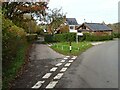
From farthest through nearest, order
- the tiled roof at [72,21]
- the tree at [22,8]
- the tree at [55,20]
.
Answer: the tiled roof at [72,21] → the tree at [55,20] → the tree at [22,8]

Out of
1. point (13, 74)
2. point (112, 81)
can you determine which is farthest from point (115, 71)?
point (13, 74)

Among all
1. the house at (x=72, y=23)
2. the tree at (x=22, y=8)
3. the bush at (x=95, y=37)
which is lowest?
the bush at (x=95, y=37)

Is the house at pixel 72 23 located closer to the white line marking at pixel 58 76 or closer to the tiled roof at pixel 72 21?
the tiled roof at pixel 72 21

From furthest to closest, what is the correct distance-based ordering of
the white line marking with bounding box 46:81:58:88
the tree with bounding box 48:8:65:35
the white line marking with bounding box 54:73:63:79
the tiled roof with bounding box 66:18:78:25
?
the tiled roof with bounding box 66:18:78:25 → the tree with bounding box 48:8:65:35 → the white line marking with bounding box 54:73:63:79 → the white line marking with bounding box 46:81:58:88

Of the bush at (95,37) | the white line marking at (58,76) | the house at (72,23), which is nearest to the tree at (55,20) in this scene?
the bush at (95,37)

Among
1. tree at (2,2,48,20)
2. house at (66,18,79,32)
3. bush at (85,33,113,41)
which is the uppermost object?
tree at (2,2,48,20)

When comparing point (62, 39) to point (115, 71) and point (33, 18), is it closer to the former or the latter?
point (33, 18)

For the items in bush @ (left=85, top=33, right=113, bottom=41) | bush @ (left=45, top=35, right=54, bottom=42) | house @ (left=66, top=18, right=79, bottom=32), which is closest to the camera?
bush @ (left=45, top=35, right=54, bottom=42)

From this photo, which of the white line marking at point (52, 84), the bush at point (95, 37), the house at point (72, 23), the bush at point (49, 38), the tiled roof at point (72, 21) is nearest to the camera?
the white line marking at point (52, 84)

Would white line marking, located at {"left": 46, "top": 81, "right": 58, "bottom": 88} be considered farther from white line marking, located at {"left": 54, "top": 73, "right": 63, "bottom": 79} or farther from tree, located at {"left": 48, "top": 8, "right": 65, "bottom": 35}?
tree, located at {"left": 48, "top": 8, "right": 65, "bottom": 35}

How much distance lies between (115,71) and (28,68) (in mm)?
4767

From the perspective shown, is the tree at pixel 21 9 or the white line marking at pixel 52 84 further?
the tree at pixel 21 9

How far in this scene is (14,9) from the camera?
34156 mm

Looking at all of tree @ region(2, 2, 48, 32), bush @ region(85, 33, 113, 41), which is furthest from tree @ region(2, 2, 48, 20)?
bush @ region(85, 33, 113, 41)
